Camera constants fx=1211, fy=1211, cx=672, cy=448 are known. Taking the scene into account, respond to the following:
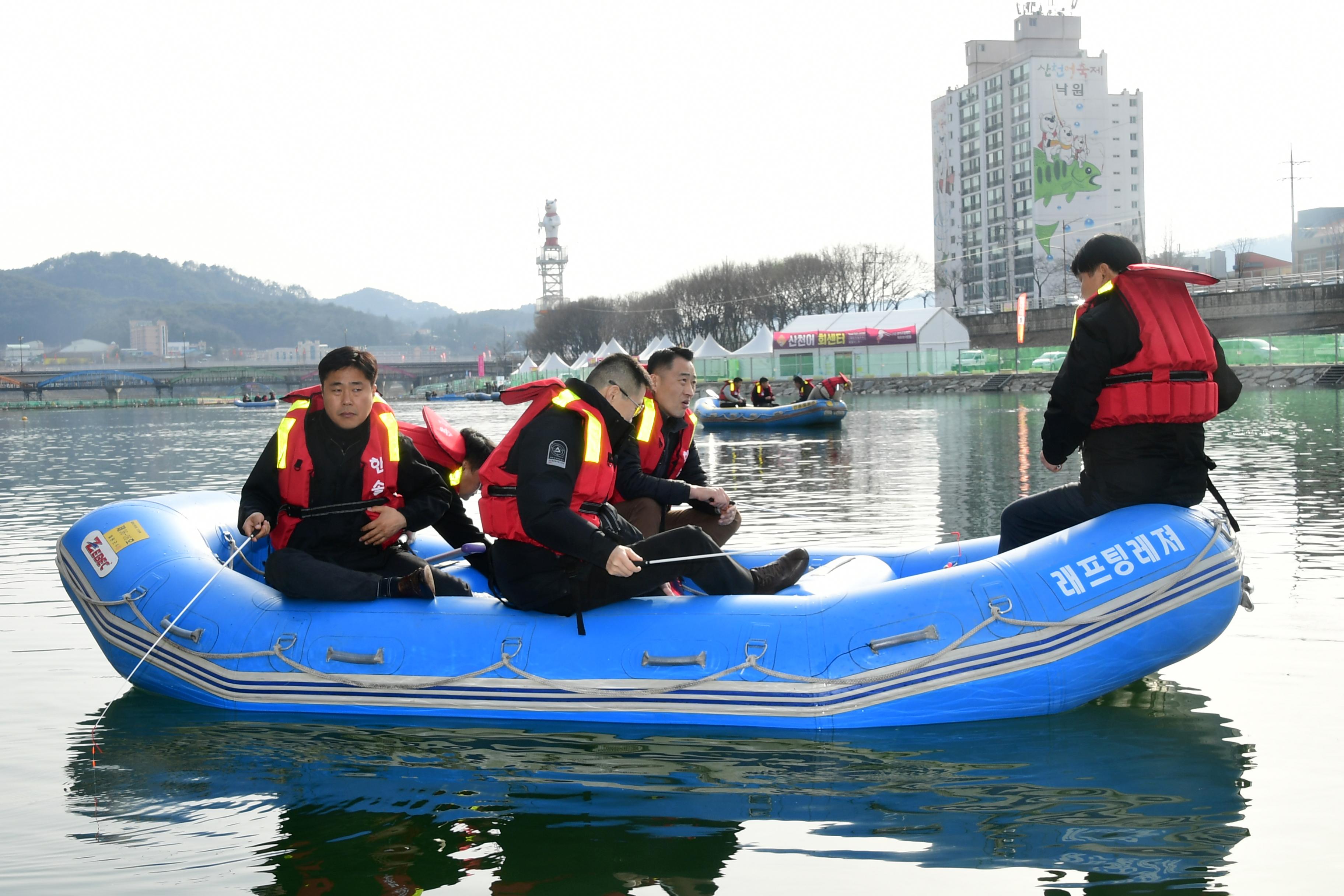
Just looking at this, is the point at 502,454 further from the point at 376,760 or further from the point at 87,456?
the point at 87,456

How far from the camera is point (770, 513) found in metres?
13.2

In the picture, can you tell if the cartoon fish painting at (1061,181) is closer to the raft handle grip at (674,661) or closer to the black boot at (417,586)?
the black boot at (417,586)

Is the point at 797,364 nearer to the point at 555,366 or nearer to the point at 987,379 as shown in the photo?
the point at 987,379

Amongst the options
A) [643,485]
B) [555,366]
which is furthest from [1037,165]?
[643,485]

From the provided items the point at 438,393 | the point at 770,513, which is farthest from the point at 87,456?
the point at 438,393

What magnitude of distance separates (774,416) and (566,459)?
80.9ft

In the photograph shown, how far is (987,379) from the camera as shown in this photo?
51375 mm

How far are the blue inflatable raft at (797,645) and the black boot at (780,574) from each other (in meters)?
0.09

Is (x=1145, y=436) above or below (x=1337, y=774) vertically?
above

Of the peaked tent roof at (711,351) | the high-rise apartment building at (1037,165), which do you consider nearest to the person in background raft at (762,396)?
the peaked tent roof at (711,351)

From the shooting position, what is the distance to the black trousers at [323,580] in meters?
5.93

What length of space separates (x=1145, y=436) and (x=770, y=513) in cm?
800

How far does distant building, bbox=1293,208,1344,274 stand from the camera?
104 metres

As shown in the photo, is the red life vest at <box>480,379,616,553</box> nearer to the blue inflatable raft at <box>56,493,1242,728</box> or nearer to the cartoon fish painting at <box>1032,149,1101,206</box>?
the blue inflatable raft at <box>56,493,1242,728</box>
